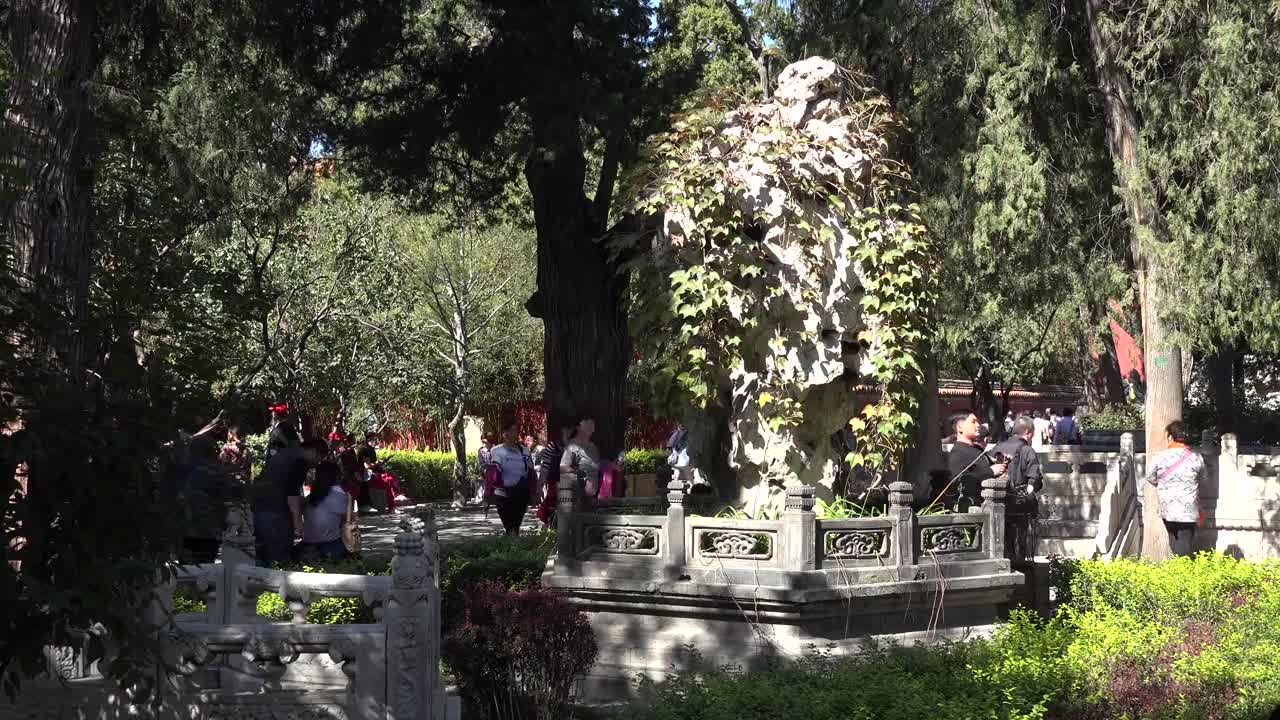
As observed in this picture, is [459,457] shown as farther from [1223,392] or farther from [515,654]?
[515,654]

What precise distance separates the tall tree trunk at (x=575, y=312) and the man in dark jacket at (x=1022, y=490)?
5.06 metres

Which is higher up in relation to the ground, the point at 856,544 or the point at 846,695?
the point at 856,544

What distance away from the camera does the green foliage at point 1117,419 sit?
36.4 meters

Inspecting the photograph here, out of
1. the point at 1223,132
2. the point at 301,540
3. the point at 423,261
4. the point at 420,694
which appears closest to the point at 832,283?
the point at 301,540

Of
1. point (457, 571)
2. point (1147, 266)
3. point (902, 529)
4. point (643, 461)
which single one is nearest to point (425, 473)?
point (643, 461)

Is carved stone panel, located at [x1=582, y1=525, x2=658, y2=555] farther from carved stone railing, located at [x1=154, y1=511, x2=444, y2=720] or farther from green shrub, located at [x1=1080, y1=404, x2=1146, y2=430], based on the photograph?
green shrub, located at [x1=1080, y1=404, x2=1146, y2=430]

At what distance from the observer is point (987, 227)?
18.4 m

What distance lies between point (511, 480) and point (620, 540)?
5.73 m

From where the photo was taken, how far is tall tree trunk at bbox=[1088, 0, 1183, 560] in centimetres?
1642

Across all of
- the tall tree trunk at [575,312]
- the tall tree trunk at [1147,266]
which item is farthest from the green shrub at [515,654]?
the tall tree trunk at [1147,266]

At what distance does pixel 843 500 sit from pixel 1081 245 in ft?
30.8

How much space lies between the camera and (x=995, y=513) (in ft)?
37.9

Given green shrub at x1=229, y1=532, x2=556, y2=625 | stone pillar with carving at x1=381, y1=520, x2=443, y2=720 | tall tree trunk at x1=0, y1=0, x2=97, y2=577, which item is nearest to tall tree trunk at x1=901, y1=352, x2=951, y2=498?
green shrub at x1=229, y1=532, x2=556, y2=625

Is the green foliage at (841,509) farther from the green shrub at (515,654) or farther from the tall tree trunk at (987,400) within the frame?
the tall tree trunk at (987,400)
